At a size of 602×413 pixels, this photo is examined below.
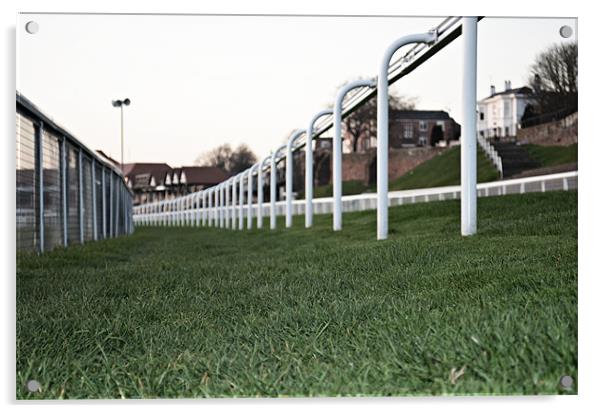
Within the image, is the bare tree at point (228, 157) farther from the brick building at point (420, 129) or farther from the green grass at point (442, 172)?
the green grass at point (442, 172)

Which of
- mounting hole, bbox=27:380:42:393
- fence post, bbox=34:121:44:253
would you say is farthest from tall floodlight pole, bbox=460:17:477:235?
fence post, bbox=34:121:44:253

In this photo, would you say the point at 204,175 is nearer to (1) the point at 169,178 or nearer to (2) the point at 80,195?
(1) the point at 169,178

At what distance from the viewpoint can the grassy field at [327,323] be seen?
3666 mm

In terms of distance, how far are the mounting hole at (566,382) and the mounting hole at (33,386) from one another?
2214 millimetres

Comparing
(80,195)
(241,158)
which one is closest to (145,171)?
(241,158)

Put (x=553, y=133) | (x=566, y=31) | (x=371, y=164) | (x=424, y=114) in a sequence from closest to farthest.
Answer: (x=566, y=31)
(x=553, y=133)
(x=424, y=114)
(x=371, y=164)

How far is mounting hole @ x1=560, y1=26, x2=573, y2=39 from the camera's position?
4.86 metres

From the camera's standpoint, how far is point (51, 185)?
338 inches

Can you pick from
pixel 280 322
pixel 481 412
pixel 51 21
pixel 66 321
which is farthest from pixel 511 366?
pixel 51 21

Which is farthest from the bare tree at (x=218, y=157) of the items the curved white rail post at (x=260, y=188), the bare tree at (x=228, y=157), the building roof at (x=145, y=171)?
the curved white rail post at (x=260, y=188)

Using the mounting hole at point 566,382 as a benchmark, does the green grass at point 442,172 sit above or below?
above

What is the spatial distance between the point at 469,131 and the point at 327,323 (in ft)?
7.21

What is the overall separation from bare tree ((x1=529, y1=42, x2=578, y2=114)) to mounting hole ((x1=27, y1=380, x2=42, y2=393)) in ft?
→ 10.2
